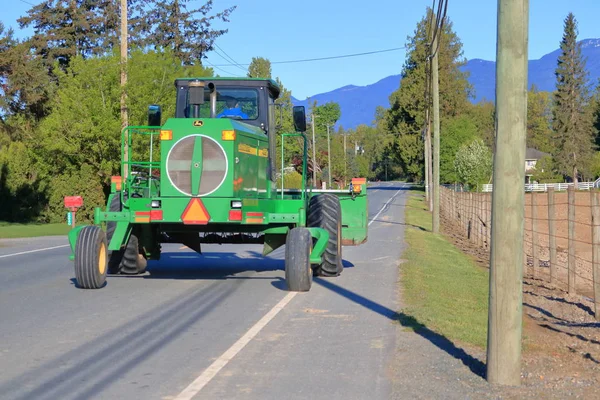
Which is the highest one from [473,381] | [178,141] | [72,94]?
[72,94]

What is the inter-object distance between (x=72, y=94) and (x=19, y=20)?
25.2 m

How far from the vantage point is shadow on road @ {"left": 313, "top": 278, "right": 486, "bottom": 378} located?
7.91 m

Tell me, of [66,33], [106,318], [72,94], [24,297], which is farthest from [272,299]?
[66,33]

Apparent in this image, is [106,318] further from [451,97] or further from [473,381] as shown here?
[451,97]

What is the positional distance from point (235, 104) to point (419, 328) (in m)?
6.15

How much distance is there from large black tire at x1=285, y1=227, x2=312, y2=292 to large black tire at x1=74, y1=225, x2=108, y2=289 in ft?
9.23

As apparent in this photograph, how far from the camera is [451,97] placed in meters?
95.5

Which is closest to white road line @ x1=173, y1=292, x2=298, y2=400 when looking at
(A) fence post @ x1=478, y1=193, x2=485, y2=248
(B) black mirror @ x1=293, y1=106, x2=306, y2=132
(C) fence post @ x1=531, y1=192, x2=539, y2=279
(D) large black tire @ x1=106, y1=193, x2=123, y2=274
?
(B) black mirror @ x1=293, y1=106, x2=306, y2=132

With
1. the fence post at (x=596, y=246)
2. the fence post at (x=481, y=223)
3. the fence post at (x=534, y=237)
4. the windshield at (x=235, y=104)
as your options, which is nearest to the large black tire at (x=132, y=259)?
the windshield at (x=235, y=104)

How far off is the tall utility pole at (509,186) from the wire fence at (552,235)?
5499mm

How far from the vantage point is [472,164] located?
70.1 metres

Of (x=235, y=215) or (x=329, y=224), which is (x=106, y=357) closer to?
(x=235, y=215)

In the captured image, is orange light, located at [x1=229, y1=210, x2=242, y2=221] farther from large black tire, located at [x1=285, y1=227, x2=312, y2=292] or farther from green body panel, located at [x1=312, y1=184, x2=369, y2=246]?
green body panel, located at [x1=312, y1=184, x2=369, y2=246]

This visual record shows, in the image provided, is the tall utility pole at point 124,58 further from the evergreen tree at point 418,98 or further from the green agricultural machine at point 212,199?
the evergreen tree at point 418,98
